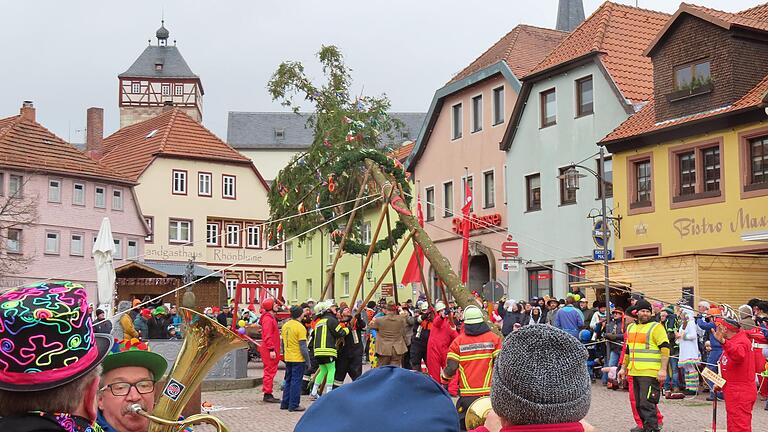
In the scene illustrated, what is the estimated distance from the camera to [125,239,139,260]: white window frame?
55.0 meters

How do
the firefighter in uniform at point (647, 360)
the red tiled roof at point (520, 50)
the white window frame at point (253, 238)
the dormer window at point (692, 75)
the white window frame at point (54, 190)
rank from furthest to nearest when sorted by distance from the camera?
the white window frame at point (253, 238) → the white window frame at point (54, 190) → the red tiled roof at point (520, 50) → the dormer window at point (692, 75) → the firefighter in uniform at point (647, 360)

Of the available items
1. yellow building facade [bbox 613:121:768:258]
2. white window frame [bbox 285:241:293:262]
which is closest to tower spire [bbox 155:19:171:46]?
white window frame [bbox 285:241:293:262]

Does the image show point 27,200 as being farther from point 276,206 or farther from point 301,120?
point 301,120

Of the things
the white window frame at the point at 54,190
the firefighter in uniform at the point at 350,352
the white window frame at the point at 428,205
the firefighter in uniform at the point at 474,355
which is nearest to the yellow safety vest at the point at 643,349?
the firefighter in uniform at the point at 474,355

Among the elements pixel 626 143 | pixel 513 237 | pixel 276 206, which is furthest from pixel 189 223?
pixel 626 143

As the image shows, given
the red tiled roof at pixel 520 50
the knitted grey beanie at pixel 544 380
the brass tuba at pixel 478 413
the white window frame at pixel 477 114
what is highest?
the red tiled roof at pixel 520 50

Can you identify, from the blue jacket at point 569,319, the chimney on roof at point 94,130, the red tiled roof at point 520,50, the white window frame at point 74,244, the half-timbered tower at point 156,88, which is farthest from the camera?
the half-timbered tower at point 156,88

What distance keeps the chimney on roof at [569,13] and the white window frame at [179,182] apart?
27576 mm

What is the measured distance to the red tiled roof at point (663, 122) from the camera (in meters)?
25.6

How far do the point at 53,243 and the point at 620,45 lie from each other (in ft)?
101

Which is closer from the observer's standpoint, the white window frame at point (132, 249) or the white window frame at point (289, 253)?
the white window frame at point (132, 249)

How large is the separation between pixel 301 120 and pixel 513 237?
63.8 metres

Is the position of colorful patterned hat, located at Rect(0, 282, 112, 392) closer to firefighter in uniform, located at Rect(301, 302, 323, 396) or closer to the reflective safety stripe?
the reflective safety stripe

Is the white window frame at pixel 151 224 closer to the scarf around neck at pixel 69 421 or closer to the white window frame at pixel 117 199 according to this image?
the white window frame at pixel 117 199
